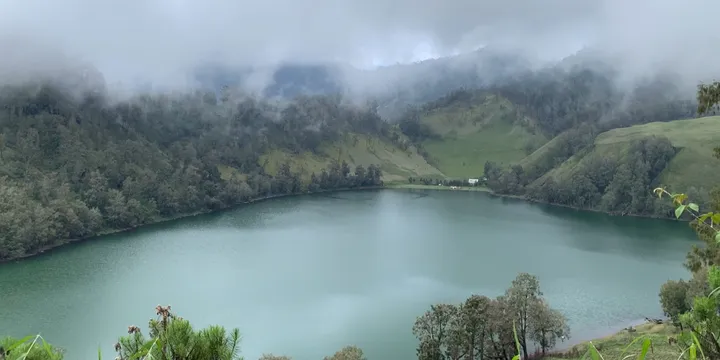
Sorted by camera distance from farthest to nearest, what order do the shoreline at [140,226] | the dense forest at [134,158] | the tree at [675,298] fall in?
the dense forest at [134,158] < the shoreline at [140,226] < the tree at [675,298]

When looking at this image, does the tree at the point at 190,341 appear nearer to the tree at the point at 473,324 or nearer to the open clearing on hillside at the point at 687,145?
the tree at the point at 473,324

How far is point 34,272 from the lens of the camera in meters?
62.2

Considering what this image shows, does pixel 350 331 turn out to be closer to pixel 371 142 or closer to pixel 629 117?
pixel 371 142

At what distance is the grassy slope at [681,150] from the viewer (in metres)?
110

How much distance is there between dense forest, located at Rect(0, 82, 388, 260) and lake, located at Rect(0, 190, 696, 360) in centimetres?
641

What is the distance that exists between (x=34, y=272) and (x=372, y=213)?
5820 cm

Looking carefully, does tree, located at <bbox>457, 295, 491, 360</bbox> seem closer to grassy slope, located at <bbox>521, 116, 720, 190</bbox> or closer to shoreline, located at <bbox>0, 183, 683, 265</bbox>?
shoreline, located at <bbox>0, 183, 683, 265</bbox>

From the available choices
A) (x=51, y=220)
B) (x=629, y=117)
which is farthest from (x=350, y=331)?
(x=629, y=117)

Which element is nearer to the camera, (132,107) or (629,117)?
(132,107)

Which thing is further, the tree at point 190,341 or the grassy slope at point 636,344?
the grassy slope at point 636,344

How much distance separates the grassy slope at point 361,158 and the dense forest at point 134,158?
4623mm

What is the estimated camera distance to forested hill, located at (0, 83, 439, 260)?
86688 mm

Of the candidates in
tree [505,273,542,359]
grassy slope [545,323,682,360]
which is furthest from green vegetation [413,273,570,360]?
grassy slope [545,323,682,360]

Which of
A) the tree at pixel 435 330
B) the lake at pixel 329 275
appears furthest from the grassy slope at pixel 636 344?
the tree at pixel 435 330
